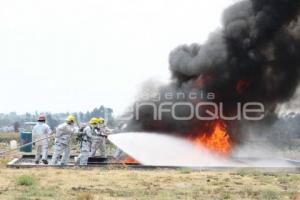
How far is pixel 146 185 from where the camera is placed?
15.3 metres

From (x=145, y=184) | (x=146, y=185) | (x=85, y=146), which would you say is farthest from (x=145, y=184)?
(x=85, y=146)

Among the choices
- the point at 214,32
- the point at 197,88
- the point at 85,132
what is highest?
the point at 214,32

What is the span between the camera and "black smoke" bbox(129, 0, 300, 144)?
25.5m

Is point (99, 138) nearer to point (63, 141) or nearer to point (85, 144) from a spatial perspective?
Result: point (85, 144)

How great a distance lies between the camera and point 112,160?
915 inches

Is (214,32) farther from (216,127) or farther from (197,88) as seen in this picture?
(216,127)

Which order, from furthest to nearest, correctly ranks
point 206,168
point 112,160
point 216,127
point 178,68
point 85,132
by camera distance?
point 178,68 → point 216,127 → point 112,160 → point 85,132 → point 206,168

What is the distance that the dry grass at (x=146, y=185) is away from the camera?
1339 cm

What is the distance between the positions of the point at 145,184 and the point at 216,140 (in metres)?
10.3

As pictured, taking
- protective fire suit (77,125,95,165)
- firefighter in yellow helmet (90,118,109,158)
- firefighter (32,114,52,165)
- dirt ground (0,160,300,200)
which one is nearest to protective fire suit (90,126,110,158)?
firefighter in yellow helmet (90,118,109,158)

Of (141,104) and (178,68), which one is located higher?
(178,68)

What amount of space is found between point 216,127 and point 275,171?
6560mm

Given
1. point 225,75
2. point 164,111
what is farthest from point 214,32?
point 164,111

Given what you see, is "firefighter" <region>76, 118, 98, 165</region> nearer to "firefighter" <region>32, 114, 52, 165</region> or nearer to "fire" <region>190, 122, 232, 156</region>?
"firefighter" <region>32, 114, 52, 165</region>
